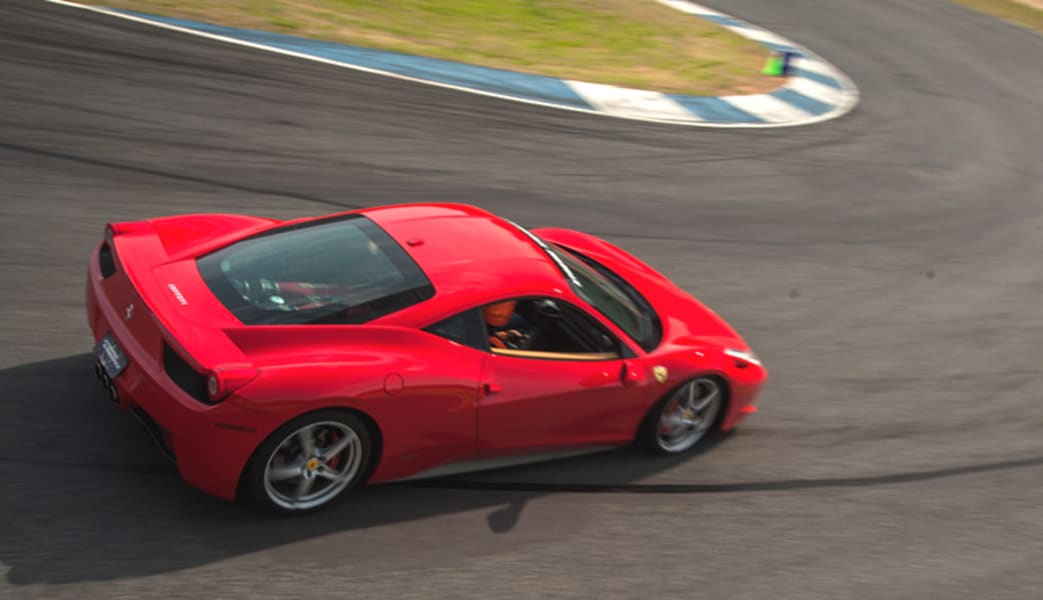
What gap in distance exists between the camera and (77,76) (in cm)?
1036

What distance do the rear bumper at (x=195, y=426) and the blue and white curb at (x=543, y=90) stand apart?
26.1 ft

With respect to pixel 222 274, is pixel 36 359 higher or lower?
lower

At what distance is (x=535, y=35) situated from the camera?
603 inches

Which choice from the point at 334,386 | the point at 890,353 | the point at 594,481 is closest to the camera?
the point at 334,386

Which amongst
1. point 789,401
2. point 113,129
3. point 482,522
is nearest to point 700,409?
point 789,401

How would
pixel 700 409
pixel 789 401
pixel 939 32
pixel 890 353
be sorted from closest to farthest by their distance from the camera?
pixel 700 409 < pixel 789 401 < pixel 890 353 < pixel 939 32

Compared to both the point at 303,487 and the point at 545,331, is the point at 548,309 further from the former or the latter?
the point at 303,487

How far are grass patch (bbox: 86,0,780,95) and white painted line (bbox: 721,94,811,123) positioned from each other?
1.09 feet

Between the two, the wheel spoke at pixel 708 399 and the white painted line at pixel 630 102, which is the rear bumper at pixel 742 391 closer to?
the wheel spoke at pixel 708 399

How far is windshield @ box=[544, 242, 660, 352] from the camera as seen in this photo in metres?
5.61

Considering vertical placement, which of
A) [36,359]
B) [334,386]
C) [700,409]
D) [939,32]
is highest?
[939,32]

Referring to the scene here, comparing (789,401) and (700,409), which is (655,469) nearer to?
(700,409)

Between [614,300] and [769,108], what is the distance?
8.58 m

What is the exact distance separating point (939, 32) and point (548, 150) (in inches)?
483
